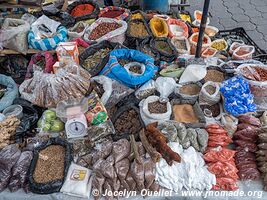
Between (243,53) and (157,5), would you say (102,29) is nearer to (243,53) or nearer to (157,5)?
(157,5)

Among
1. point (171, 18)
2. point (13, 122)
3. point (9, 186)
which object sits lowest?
point (9, 186)

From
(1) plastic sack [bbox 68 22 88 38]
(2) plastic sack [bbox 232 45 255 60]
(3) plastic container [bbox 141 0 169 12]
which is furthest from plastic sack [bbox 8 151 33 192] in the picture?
(3) plastic container [bbox 141 0 169 12]

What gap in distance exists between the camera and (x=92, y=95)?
9.96 ft

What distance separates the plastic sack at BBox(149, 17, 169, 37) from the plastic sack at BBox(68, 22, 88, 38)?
98 cm

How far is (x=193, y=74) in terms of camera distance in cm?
328

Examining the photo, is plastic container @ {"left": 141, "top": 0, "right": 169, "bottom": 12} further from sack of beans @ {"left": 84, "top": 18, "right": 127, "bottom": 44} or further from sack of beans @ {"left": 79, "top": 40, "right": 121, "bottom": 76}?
sack of beans @ {"left": 79, "top": 40, "right": 121, "bottom": 76}

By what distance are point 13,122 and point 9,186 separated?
2.18 ft

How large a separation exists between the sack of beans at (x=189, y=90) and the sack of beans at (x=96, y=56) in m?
0.96

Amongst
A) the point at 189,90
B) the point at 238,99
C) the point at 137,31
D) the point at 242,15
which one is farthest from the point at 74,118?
the point at 242,15

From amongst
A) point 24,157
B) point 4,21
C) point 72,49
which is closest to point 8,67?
point 4,21

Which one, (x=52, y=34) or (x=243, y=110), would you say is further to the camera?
(x=52, y=34)

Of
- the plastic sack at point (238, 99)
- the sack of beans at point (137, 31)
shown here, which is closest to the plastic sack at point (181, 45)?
the sack of beans at point (137, 31)

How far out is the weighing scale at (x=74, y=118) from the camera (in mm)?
2799

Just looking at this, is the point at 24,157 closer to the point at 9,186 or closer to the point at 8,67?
the point at 9,186
